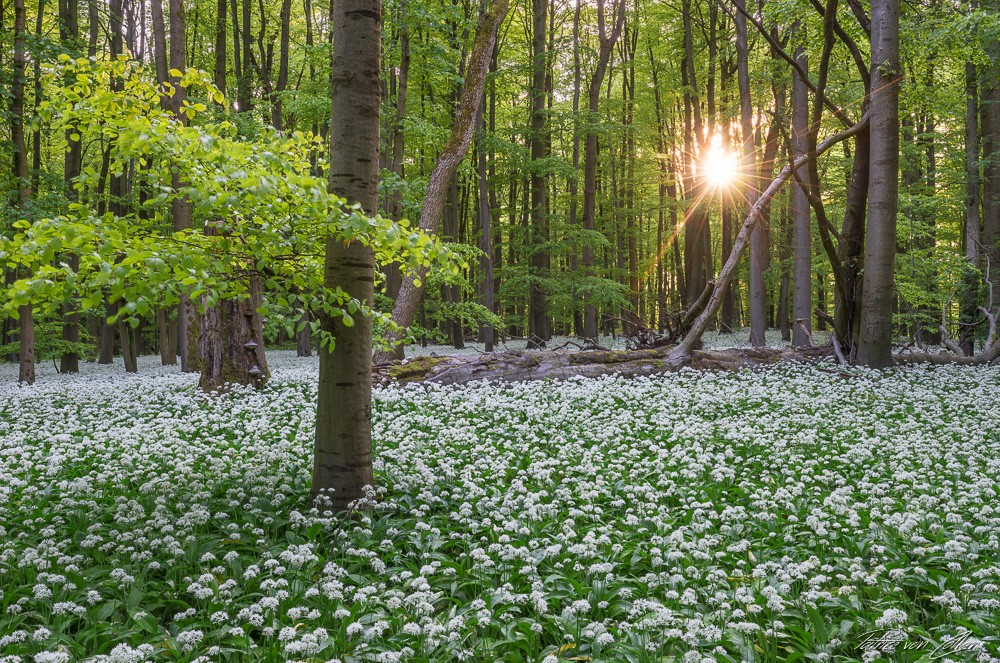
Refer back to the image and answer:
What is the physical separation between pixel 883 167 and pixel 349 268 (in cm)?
1010

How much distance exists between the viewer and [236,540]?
413 centimetres

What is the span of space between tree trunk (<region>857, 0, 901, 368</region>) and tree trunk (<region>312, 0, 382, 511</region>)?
378 inches

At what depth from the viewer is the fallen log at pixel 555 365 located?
11.2 m

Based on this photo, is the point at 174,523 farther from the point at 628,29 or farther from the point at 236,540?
the point at 628,29

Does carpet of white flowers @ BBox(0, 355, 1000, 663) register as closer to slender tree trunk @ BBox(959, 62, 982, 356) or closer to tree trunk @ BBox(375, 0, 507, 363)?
tree trunk @ BBox(375, 0, 507, 363)

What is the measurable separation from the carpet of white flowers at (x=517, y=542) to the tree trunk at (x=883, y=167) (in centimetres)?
340

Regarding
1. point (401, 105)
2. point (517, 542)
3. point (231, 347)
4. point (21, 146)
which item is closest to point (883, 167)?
point (517, 542)

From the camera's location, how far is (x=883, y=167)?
Result: 1034 cm

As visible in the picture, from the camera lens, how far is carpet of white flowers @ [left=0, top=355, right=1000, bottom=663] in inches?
118

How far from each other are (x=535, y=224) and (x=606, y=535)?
69.0ft

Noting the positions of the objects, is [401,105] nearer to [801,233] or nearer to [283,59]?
[283,59]

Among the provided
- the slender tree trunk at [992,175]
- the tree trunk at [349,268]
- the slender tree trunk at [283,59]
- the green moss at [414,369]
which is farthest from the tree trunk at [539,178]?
the tree trunk at [349,268]

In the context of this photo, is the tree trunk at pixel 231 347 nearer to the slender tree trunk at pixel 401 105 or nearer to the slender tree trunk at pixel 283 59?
the slender tree trunk at pixel 401 105

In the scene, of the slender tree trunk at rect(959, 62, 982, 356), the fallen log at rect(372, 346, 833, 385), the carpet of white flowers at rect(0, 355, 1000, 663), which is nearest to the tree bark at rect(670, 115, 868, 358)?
the fallen log at rect(372, 346, 833, 385)
